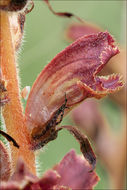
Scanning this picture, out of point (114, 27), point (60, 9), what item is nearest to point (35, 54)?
point (60, 9)

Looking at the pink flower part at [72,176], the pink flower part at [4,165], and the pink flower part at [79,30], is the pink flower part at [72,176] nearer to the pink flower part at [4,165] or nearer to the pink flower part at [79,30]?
the pink flower part at [4,165]

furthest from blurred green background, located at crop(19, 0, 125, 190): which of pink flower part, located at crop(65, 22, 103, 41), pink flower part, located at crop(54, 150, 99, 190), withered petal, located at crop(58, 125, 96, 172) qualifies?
withered petal, located at crop(58, 125, 96, 172)

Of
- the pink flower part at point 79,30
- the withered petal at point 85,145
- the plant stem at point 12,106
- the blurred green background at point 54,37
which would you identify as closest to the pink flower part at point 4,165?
the plant stem at point 12,106

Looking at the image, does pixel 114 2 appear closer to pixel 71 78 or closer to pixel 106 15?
pixel 106 15

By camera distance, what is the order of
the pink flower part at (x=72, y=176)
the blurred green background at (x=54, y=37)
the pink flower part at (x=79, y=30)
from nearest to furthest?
the pink flower part at (x=72, y=176) < the pink flower part at (x=79, y=30) < the blurred green background at (x=54, y=37)

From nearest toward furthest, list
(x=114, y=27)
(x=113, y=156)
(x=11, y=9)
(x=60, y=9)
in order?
1. (x=11, y=9)
2. (x=113, y=156)
3. (x=60, y=9)
4. (x=114, y=27)

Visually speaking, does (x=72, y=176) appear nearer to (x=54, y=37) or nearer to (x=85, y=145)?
(x=85, y=145)
